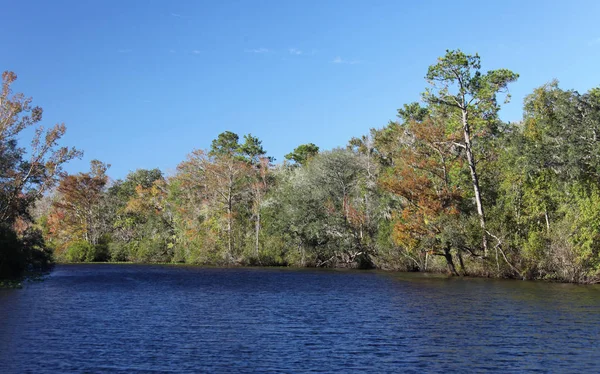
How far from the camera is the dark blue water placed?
17141 millimetres

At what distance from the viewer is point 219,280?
1978 inches

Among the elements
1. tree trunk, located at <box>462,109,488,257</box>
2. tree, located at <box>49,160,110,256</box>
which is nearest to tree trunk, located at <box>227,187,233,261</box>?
tree, located at <box>49,160,110,256</box>

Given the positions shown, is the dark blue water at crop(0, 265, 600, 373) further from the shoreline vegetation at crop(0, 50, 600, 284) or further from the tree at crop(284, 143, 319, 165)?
the tree at crop(284, 143, 319, 165)

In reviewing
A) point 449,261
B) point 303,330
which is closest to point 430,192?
point 449,261

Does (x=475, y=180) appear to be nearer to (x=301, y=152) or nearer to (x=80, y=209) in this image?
(x=301, y=152)

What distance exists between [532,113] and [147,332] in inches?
1608

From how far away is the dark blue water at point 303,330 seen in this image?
1714 centimetres

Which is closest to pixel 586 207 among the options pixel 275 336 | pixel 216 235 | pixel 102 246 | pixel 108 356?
pixel 275 336

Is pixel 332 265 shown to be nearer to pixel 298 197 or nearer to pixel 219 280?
pixel 298 197

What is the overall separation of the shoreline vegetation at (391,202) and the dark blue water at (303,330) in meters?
8.65

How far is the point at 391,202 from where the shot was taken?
61.4m

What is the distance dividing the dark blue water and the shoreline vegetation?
28.4ft

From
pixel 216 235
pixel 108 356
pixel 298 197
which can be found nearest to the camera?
pixel 108 356

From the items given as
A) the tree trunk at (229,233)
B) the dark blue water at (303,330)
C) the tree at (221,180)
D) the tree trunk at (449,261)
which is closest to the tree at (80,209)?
the tree at (221,180)
